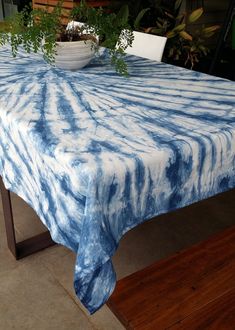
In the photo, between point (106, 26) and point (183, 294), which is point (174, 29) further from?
point (183, 294)

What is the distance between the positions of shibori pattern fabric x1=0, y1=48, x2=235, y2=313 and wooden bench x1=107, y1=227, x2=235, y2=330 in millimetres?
98

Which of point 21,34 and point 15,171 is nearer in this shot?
point 15,171

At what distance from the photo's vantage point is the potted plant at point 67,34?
1.42m

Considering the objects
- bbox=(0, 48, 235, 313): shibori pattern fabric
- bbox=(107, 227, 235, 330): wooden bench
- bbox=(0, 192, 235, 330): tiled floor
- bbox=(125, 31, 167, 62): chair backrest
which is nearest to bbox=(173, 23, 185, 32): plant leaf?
bbox=(125, 31, 167, 62): chair backrest

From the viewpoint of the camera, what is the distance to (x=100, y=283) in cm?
84

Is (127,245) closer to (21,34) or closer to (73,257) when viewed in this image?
(73,257)

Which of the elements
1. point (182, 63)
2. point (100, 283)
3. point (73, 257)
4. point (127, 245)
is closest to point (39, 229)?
point (73, 257)

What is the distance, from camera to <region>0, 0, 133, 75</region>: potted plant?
1415mm

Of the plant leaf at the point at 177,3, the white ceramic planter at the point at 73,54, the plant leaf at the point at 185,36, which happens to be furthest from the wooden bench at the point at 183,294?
the plant leaf at the point at 177,3

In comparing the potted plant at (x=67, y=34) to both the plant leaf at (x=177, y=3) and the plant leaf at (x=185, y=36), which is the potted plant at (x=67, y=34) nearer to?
the plant leaf at (x=185, y=36)

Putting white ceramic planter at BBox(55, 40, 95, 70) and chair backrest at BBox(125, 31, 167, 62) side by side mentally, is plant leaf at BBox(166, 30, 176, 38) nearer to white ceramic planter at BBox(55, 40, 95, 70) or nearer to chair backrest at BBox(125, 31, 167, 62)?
A: chair backrest at BBox(125, 31, 167, 62)

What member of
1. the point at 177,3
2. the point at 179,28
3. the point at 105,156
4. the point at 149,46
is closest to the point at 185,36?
the point at 179,28

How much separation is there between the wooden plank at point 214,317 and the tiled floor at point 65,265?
0.52 metres

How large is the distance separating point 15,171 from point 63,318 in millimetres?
595
